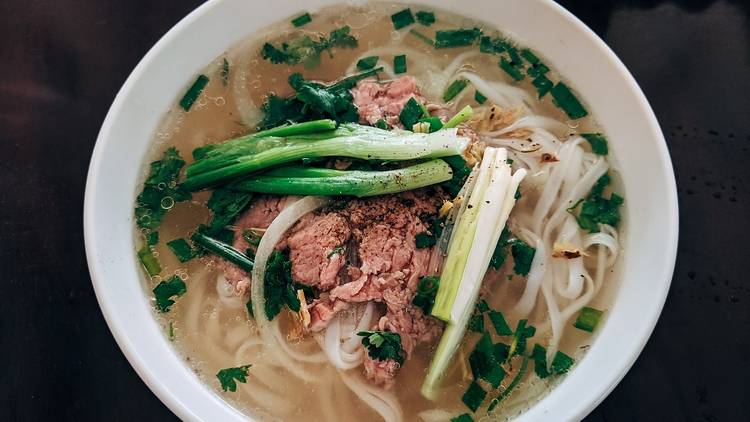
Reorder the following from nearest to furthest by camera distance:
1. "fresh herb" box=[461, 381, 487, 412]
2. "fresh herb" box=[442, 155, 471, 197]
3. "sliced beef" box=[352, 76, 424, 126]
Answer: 1. "fresh herb" box=[461, 381, 487, 412]
2. "fresh herb" box=[442, 155, 471, 197]
3. "sliced beef" box=[352, 76, 424, 126]

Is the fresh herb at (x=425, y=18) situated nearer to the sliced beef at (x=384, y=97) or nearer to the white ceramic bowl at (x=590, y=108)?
the white ceramic bowl at (x=590, y=108)

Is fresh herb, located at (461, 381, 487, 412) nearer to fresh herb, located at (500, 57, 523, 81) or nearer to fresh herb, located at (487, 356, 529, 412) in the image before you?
fresh herb, located at (487, 356, 529, 412)

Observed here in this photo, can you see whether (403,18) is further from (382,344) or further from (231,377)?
(231,377)

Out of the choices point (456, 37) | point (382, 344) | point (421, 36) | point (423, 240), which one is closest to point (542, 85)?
point (456, 37)

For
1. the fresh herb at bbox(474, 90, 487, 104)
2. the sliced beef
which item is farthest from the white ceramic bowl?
the sliced beef

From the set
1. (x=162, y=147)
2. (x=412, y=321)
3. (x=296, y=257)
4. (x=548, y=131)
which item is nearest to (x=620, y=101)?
(x=548, y=131)

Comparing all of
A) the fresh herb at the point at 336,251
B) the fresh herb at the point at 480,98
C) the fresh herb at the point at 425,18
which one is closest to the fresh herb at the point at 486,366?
the fresh herb at the point at 336,251
